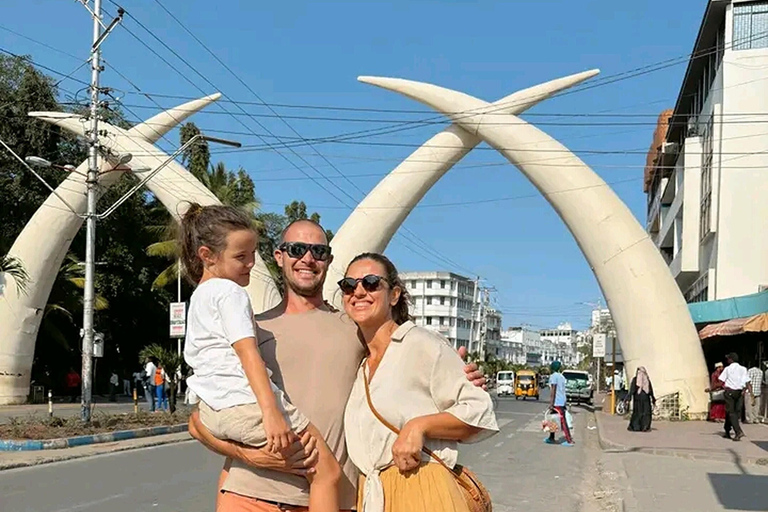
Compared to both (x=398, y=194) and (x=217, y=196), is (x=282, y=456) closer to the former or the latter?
(x=398, y=194)

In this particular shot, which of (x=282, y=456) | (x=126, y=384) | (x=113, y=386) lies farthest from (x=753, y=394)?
(x=126, y=384)

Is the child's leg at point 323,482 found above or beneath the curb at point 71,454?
above

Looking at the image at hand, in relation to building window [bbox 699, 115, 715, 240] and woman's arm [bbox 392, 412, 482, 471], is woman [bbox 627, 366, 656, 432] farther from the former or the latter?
woman's arm [bbox 392, 412, 482, 471]

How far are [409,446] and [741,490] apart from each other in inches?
356

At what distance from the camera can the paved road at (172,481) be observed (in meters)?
9.29

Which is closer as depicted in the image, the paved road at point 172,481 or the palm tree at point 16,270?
the paved road at point 172,481

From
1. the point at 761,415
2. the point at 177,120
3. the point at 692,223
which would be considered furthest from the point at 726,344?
the point at 177,120

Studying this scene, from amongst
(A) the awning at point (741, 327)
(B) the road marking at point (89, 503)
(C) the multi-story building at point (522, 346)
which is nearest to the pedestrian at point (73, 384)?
(A) the awning at point (741, 327)

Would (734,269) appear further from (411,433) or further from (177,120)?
(411,433)

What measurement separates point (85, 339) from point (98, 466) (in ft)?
21.1

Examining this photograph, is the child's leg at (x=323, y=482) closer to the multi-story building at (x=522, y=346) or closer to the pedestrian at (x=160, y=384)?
the pedestrian at (x=160, y=384)

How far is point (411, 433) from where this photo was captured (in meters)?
2.92

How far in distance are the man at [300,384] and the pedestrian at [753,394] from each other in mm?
22616

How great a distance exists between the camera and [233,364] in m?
2.93
